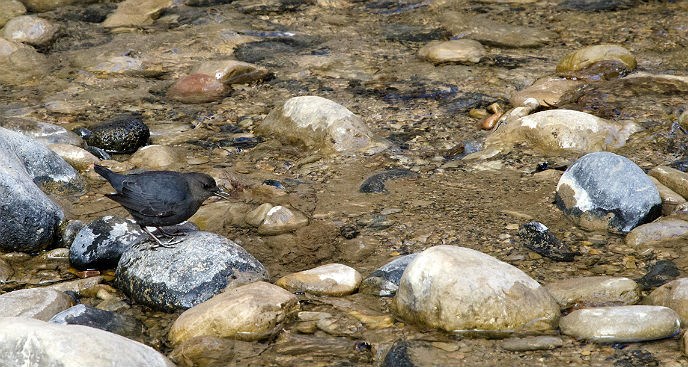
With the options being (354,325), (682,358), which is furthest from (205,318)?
(682,358)

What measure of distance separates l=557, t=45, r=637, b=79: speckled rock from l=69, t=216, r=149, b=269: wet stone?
490 cm

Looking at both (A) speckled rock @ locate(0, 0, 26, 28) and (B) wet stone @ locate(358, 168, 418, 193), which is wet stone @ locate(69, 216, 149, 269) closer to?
(B) wet stone @ locate(358, 168, 418, 193)

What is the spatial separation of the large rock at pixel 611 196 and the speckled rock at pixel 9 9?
787 centimetres

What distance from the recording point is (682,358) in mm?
4395

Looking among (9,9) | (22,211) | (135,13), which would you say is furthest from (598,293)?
(9,9)

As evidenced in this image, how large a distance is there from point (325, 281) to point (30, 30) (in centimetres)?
691

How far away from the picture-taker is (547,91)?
852 centimetres

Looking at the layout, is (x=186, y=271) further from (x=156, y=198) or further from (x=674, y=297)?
(x=674, y=297)

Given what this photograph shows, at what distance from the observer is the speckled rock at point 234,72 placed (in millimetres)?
9305

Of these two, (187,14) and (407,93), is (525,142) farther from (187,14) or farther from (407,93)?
(187,14)

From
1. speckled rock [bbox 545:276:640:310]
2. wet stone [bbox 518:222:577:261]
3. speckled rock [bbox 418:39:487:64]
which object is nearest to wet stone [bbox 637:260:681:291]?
speckled rock [bbox 545:276:640:310]

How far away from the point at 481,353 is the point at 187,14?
8064mm

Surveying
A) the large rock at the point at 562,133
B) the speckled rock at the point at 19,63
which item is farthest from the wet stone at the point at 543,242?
the speckled rock at the point at 19,63

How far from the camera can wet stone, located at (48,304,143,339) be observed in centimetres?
493
